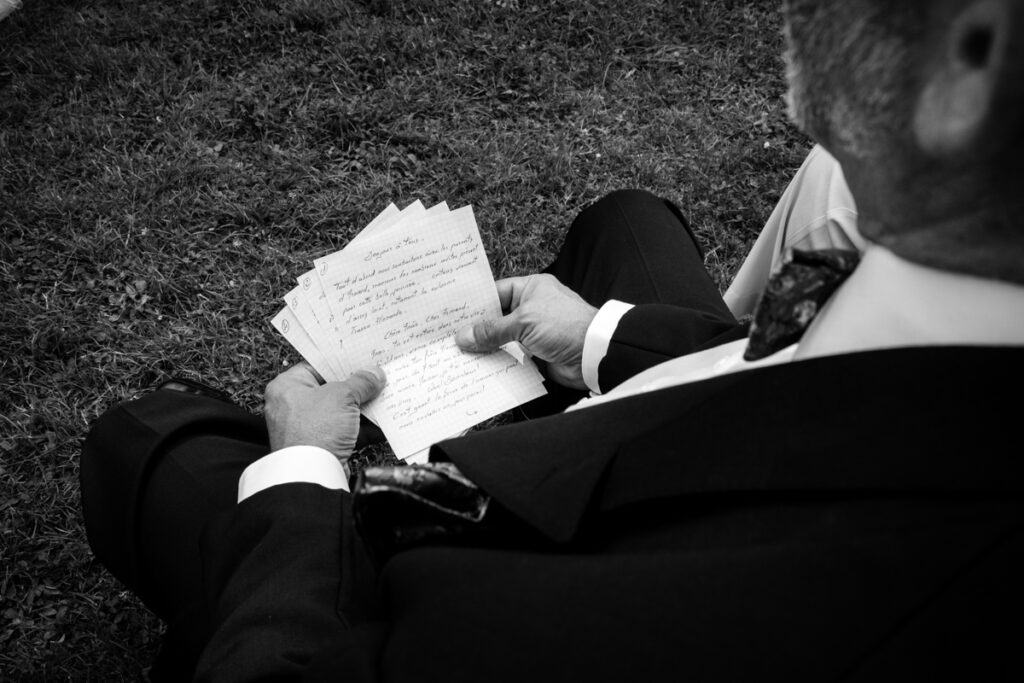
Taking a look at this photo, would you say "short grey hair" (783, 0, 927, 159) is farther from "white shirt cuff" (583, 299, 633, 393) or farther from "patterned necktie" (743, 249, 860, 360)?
"white shirt cuff" (583, 299, 633, 393)

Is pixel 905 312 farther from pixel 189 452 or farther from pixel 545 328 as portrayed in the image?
pixel 189 452

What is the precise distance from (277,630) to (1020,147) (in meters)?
1.09

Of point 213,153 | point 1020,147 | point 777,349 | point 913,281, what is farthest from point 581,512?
point 213,153

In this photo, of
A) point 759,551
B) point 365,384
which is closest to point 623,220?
point 365,384

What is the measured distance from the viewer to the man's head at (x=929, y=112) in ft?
1.71

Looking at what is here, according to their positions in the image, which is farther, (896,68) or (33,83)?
(33,83)

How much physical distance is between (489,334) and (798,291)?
0.83 metres

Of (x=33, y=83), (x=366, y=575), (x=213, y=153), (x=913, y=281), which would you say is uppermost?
(x=33, y=83)

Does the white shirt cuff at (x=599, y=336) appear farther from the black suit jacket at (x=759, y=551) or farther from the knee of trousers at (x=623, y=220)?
the black suit jacket at (x=759, y=551)

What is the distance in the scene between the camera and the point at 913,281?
0.66 metres

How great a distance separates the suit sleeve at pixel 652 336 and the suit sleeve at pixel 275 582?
24.7 inches

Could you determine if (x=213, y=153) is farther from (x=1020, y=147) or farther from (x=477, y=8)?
(x=1020, y=147)

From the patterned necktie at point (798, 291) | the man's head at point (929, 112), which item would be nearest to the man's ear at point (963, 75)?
the man's head at point (929, 112)

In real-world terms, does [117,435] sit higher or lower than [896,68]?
lower
